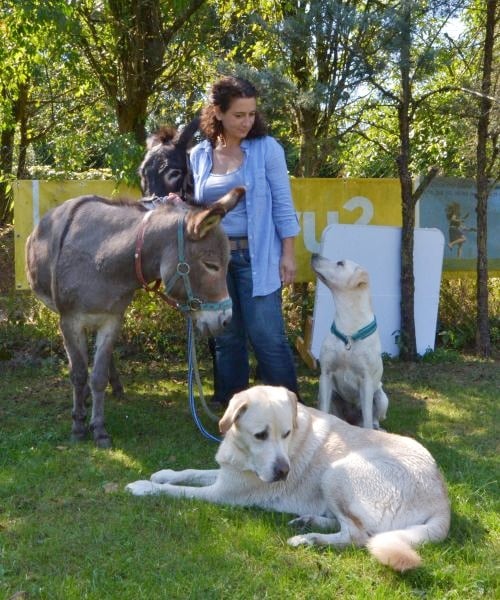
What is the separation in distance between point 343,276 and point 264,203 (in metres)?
0.86

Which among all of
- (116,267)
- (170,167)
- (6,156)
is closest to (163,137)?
(170,167)

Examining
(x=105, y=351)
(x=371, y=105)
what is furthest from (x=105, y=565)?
(x=371, y=105)

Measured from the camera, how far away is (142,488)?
405 centimetres

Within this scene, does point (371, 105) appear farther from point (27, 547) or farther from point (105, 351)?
point (27, 547)

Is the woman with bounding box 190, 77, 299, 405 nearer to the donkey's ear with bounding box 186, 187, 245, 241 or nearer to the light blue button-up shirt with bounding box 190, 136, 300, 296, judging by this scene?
the light blue button-up shirt with bounding box 190, 136, 300, 296

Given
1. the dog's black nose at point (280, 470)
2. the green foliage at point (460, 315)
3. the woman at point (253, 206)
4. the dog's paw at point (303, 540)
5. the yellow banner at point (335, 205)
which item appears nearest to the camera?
the dog's paw at point (303, 540)

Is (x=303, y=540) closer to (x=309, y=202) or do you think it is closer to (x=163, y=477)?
(x=163, y=477)

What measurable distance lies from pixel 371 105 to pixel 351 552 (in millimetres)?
5539

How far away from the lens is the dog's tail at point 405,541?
3.00 meters

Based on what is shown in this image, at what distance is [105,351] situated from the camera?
4977 millimetres

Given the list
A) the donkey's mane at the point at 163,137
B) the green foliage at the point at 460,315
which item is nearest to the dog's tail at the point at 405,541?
the donkey's mane at the point at 163,137

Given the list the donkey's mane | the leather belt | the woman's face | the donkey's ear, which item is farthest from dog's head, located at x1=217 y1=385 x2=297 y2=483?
the donkey's mane

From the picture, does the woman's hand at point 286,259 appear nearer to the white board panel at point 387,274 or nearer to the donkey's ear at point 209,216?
the donkey's ear at point 209,216

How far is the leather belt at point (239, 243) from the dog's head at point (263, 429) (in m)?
1.68
